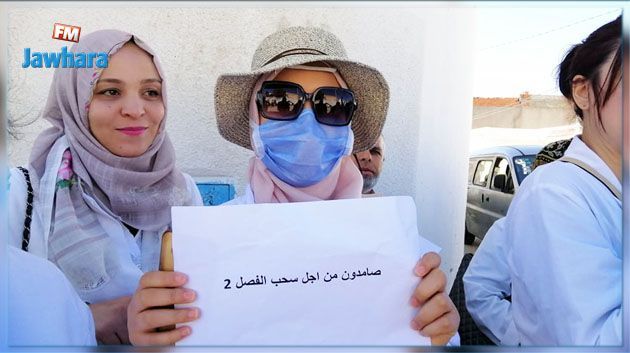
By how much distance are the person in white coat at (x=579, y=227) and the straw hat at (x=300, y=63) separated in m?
0.62

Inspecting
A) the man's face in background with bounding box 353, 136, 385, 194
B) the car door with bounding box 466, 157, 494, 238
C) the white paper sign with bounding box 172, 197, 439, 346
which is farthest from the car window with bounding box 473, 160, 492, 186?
the white paper sign with bounding box 172, 197, 439, 346

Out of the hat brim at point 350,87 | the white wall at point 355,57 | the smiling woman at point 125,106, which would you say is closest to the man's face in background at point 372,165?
the white wall at point 355,57

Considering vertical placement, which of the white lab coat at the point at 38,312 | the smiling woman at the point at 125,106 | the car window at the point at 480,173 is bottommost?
the white lab coat at the point at 38,312

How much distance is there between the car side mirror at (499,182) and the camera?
1.96 m

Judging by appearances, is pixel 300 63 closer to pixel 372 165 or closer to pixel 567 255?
pixel 372 165

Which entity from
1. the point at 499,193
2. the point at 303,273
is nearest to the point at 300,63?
the point at 303,273

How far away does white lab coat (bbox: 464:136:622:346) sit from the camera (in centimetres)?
120

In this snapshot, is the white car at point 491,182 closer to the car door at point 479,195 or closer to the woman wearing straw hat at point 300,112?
the car door at point 479,195

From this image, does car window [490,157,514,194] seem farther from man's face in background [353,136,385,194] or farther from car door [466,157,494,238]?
man's face in background [353,136,385,194]

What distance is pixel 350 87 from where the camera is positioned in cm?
175

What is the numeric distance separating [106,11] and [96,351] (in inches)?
42.9

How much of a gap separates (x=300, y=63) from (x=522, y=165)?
36.2 inches

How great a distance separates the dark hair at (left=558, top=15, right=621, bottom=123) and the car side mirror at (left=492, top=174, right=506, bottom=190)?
1.47 feet

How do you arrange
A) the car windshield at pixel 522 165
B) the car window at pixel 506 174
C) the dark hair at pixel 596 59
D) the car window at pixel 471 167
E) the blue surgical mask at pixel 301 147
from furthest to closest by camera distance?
the car window at pixel 471 167 → the car window at pixel 506 174 → the car windshield at pixel 522 165 → the blue surgical mask at pixel 301 147 → the dark hair at pixel 596 59
